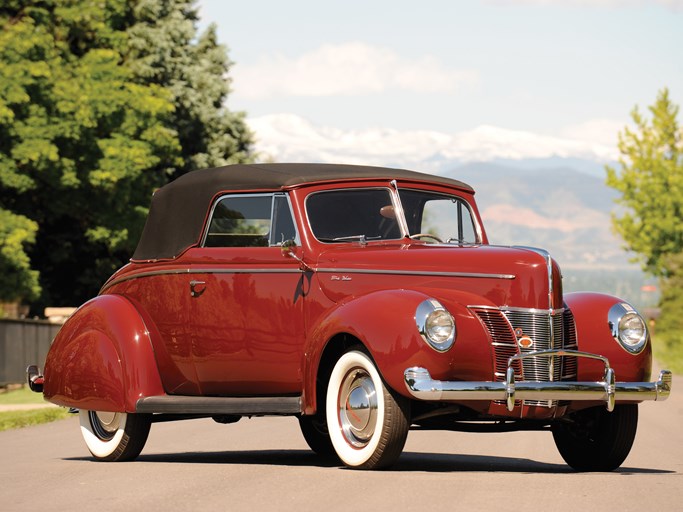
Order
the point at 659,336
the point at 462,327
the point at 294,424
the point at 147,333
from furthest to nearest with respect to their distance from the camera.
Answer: the point at 659,336
the point at 294,424
the point at 147,333
the point at 462,327

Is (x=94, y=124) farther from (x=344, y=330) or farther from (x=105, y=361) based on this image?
(x=344, y=330)

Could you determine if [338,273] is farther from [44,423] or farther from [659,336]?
[659,336]

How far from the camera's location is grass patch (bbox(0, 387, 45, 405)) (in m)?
25.9

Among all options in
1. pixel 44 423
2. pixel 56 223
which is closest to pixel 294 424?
pixel 44 423

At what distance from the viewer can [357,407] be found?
9.82 m

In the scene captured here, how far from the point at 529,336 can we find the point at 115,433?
391cm

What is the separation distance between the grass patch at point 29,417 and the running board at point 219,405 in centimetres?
710

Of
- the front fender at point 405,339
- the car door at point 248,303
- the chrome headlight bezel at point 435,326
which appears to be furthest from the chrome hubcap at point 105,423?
the chrome headlight bezel at point 435,326

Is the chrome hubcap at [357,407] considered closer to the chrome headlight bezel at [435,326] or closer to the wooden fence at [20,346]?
the chrome headlight bezel at [435,326]

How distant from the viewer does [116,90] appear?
4303cm

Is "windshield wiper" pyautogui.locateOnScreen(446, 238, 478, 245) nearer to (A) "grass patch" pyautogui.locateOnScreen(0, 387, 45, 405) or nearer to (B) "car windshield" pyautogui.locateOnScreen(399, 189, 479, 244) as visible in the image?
(B) "car windshield" pyautogui.locateOnScreen(399, 189, 479, 244)

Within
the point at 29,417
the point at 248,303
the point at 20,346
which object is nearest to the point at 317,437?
the point at 248,303

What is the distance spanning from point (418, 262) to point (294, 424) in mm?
8472

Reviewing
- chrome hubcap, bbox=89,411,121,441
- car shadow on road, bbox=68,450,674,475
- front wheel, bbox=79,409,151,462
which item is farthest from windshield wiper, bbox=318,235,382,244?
chrome hubcap, bbox=89,411,121,441
